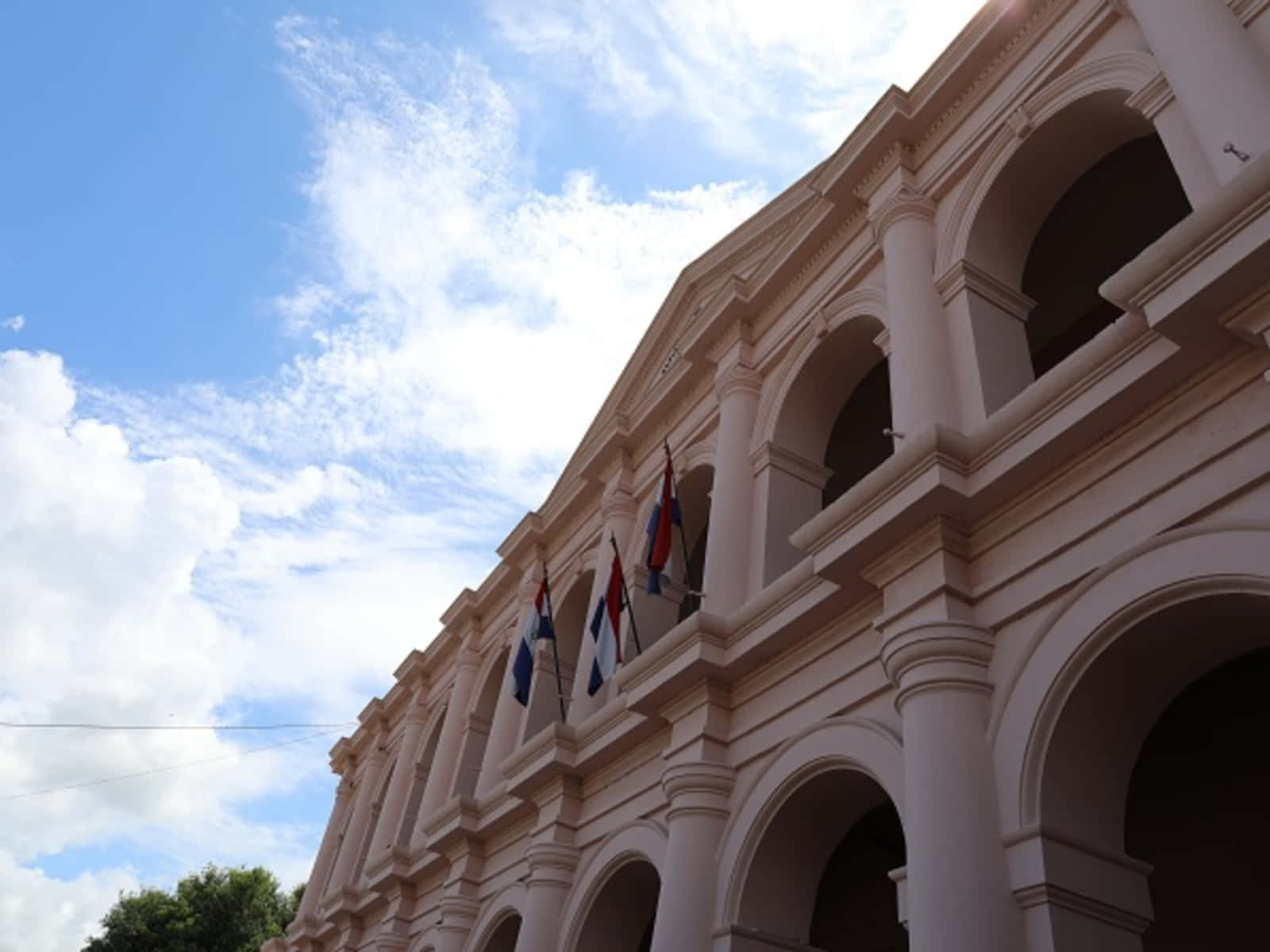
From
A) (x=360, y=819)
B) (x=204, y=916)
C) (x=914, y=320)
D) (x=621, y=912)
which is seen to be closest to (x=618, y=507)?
(x=621, y=912)

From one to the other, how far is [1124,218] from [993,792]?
618cm

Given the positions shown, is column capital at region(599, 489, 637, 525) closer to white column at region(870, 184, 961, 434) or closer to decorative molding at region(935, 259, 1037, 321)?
white column at region(870, 184, 961, 434)

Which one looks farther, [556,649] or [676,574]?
[556,649]

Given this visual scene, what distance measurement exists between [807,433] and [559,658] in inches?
212

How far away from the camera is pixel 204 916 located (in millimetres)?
37031

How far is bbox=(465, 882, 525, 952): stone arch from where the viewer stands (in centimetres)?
1163

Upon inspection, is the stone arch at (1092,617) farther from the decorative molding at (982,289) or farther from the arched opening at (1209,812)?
the decorative molding at (982,289)

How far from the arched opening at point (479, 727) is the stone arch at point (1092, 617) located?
34.1ft

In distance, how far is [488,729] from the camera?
16266 millimetres

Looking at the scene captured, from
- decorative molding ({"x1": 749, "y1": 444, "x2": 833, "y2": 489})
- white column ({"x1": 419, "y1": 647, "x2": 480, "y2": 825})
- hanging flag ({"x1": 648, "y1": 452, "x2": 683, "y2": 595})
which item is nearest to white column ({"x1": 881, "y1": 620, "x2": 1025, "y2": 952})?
hanging flag ({"x1": 648, "y1": 452, "x2": 683, "y2": 595})

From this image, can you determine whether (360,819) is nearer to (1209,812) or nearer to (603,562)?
(603,562)

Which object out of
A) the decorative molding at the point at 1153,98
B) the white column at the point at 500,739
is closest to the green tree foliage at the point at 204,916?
the white column at the point at 500,739

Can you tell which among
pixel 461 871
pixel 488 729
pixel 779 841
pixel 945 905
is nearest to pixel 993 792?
pixel 945 905

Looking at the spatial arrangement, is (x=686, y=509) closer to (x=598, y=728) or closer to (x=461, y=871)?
(x=598, y=728)
